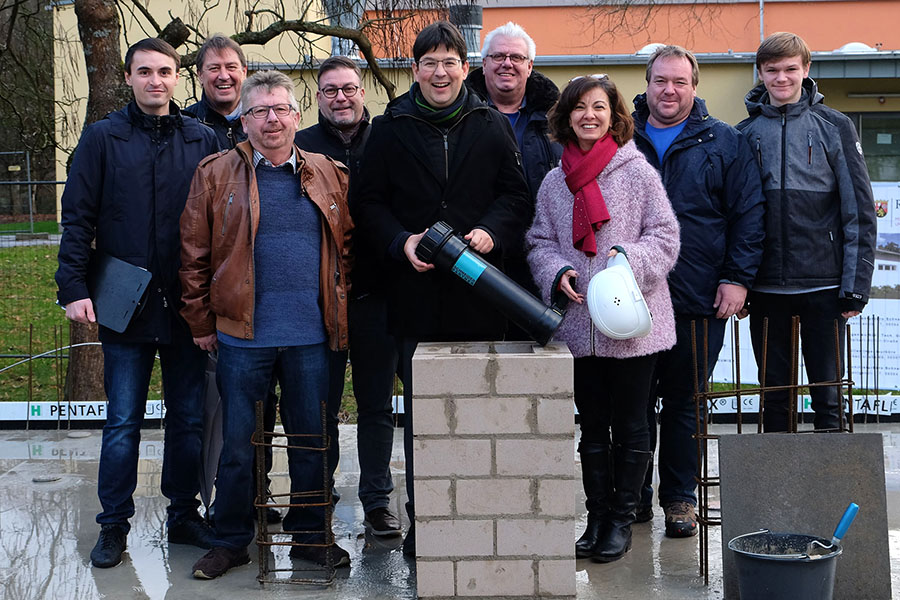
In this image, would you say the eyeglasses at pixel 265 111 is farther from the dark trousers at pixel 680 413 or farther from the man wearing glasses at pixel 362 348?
the dark trousers at pixel 680 413

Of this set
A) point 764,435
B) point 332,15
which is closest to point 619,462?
point 764,435

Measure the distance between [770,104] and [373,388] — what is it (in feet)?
7.49

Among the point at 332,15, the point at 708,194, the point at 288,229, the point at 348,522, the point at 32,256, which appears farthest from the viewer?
the point at 32,256

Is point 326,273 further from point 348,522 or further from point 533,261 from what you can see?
point 348,522

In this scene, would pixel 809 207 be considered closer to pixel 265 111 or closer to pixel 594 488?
pixel 594 488

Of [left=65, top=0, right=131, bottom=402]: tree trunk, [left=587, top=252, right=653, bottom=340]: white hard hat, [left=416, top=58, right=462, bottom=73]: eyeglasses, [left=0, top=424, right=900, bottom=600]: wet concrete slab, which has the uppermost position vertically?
[left=65, top=0, right=131, bottom=402]: tree trunk

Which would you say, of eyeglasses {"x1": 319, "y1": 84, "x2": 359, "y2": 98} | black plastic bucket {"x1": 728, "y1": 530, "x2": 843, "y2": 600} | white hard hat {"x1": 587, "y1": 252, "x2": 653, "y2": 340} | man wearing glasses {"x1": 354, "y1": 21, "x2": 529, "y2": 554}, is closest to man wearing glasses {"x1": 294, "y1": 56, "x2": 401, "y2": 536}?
eyeglasses {"x1": 319, "y1": 84, "x2": 359, "y2": 98}

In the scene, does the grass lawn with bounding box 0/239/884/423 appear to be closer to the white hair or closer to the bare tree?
the bare tree

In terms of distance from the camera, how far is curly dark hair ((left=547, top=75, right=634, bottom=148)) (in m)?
4.13

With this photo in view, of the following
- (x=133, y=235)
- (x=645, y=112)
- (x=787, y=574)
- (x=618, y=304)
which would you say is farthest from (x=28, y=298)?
(x=787, y=574)

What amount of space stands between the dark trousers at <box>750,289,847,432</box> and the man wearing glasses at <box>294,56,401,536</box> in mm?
1758

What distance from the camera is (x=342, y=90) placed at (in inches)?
183

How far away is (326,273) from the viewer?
4.10 meters

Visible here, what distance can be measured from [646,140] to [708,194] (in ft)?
1.25
